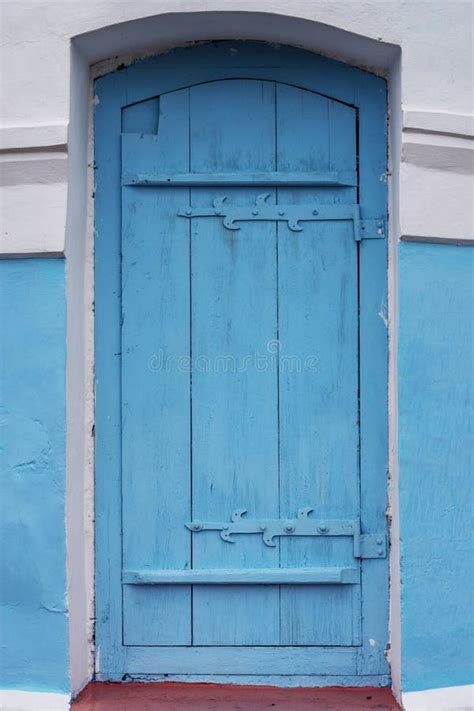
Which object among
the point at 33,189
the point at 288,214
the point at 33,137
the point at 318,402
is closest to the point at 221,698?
the point at 318,402

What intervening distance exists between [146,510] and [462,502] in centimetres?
100

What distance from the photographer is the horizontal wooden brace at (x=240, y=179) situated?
2.71 metres

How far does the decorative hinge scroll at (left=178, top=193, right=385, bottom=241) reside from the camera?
8.94 ft

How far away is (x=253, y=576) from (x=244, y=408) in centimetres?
54

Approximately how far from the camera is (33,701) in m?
2.52

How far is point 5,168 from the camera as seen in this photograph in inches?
Answer: 100

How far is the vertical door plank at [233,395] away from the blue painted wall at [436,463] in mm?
437

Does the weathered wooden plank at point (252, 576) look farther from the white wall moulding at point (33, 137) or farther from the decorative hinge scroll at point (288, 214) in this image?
the white wall moulding at point (33, 137)

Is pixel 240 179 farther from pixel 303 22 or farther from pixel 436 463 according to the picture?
→ pixel 436 463

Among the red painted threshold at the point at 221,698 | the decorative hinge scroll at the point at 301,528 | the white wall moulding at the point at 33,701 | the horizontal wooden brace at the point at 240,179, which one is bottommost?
the red painted threshold at the point at 221,698

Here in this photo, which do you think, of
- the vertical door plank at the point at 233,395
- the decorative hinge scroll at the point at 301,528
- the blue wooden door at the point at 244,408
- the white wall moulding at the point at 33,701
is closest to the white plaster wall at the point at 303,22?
the blue wooden door at the point at 244,408

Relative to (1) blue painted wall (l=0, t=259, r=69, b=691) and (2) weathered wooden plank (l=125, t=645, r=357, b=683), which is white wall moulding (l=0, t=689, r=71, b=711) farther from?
(2) weathered wooden plank (l=125, t=645, r=357, b=683)

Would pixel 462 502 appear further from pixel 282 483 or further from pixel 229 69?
pixel 229 69

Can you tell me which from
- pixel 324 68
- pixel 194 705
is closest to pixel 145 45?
pixel 324 68
